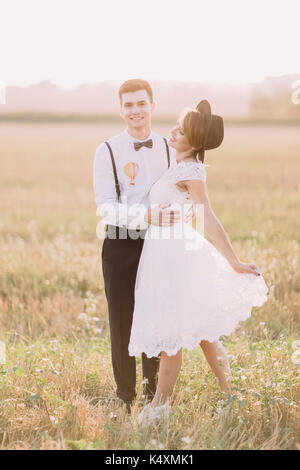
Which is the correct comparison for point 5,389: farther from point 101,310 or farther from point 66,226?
point 66,226

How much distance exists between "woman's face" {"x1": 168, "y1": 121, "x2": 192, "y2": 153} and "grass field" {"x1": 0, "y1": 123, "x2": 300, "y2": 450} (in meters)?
1.53

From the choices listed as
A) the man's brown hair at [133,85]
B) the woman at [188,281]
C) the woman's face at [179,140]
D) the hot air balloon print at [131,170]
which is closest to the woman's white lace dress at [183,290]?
the woman at [188,281]

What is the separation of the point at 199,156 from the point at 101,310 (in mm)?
3107

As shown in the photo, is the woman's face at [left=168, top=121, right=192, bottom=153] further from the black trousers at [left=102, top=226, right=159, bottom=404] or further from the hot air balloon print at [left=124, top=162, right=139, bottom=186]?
the black trousers at [left=102, top=226, right=159, bottom=404]

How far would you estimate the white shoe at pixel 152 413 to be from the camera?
3766 mm

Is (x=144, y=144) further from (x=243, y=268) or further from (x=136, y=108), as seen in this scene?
(x=243, y=268)

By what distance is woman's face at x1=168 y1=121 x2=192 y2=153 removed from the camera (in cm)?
390

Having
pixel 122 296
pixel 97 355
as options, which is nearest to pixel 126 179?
pixel 122 296

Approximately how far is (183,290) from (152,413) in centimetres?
80

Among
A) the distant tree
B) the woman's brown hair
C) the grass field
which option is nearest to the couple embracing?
the woman's brown hair

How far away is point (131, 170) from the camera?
13.6 ft

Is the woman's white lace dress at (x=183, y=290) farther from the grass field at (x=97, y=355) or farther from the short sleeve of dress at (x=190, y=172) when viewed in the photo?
the grass field at (x=97, y=355)

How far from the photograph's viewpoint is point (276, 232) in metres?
10.0
